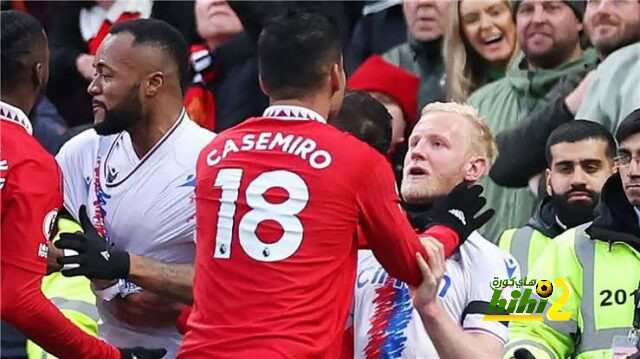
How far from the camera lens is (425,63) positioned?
28.0ft

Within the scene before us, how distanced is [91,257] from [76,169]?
1.00 m

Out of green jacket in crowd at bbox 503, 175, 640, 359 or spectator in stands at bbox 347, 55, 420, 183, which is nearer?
green jacket in crowd at bbox 503, 175, 640, 359

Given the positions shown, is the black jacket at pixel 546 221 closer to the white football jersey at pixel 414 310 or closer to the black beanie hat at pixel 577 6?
the white football jersey at pixel 414 310

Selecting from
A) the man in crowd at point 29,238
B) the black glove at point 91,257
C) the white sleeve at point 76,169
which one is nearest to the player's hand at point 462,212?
the black glove at point 91,257

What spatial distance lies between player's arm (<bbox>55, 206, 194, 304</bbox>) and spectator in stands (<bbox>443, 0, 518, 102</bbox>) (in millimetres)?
2572

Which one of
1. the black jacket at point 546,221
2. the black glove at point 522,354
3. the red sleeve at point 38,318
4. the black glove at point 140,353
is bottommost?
the black glove at point 140,353

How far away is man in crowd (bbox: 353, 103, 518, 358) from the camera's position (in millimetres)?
5312

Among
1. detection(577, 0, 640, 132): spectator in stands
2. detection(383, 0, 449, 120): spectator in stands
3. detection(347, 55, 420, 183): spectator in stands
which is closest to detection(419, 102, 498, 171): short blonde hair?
detection(577, 0, 640, 132): spectator in stands

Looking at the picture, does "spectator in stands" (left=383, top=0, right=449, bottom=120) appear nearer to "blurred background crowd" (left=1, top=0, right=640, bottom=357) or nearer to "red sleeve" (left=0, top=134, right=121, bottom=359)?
"blurred background crowd" (left=1, top=0, right=640, bottom=357)

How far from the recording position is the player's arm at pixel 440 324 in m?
5.14

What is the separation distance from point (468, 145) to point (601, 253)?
2.23 feet

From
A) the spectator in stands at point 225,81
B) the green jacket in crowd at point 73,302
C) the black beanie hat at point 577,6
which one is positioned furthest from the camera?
the spectator in stands at point 225,81

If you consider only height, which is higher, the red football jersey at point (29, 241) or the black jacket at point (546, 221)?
the black jacket at point (546, 221)

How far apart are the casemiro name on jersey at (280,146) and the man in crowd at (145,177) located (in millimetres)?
975
